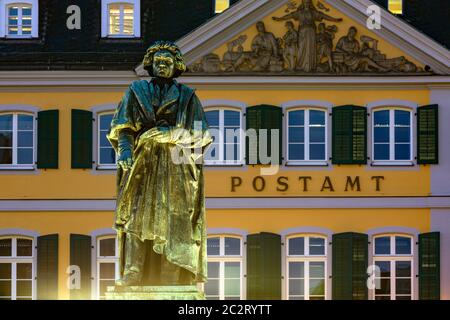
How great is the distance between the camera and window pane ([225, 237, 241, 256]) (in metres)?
31.8

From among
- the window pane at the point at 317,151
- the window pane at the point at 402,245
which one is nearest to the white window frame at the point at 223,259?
the window pane at the point at 317,151

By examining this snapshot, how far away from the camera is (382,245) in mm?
31969

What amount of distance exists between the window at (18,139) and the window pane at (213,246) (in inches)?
158

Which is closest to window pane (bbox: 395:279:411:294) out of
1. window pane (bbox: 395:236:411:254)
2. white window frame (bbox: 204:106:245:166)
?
window pane (bbox: 395:236:411:254)

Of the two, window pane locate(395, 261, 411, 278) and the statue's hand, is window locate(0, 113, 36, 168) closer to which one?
window pane locate(395, 261, 411, 278)

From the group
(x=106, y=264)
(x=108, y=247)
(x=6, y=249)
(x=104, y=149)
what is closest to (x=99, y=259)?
(x=106, y=264)

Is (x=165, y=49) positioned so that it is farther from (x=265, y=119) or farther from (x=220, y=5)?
(x=220, y=5)

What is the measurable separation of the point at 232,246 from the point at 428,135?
15.1 feet

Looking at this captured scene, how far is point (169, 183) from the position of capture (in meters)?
11.4

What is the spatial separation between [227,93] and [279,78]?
1107 millimetres

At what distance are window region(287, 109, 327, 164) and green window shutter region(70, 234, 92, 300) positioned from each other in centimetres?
451

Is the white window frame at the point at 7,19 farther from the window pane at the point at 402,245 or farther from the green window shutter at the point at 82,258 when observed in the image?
the window pane at the point at 402,245
